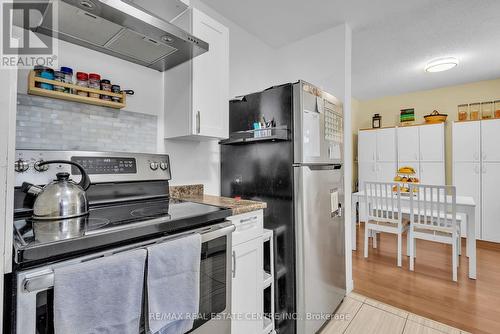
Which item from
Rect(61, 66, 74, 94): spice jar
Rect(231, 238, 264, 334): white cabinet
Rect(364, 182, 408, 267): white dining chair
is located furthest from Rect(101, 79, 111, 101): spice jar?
Rect(364, 182, 408, 267): white dining chair

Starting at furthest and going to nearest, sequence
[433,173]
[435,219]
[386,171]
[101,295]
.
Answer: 1. [386,171]
2. [433,173]
3. [435,219]
4. [101,295]

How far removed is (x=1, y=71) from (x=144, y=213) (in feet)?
2.25

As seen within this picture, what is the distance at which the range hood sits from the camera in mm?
1015

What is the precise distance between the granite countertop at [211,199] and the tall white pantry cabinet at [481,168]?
4.12 metres

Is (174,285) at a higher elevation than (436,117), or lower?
lower

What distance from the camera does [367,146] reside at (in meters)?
4.90

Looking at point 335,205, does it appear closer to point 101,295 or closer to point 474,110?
point 101,295

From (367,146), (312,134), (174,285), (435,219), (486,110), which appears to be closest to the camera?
(174,285)

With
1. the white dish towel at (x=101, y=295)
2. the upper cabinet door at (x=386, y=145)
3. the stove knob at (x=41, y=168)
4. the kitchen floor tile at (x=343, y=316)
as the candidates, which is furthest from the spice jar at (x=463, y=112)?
the stove knob at (x=41, y=168)

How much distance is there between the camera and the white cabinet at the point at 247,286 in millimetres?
1306

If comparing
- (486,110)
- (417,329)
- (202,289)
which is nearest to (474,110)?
(486,110)

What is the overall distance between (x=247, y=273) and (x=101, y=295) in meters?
0.80

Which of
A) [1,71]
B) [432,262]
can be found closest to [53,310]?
[1,71]

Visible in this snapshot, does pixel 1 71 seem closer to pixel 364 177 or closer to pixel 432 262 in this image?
pixel 432 262
